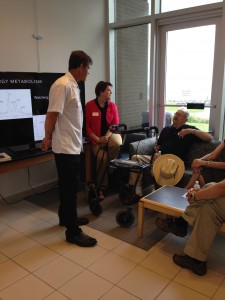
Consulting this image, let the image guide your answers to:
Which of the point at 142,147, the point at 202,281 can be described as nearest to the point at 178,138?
the point at 142,147

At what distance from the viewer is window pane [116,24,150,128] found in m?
4.38

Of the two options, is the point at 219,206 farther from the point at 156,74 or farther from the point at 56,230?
the point at 156,74

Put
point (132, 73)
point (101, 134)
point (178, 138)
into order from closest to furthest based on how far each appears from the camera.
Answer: point (178, 138) → point (101, 134) → point (132, 73)

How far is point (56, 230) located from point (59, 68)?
2229 millimetres

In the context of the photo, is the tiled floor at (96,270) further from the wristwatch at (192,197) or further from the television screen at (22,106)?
the television screen at (22,106)

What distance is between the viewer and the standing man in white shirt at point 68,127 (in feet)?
7.36

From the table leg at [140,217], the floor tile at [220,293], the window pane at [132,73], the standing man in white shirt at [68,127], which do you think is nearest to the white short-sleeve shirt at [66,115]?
the standing man in white shirt at [68,127]

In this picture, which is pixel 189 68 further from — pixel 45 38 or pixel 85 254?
pixel 85 254

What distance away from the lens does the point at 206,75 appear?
3809mm

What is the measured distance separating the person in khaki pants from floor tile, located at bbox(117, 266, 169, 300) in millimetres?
1537

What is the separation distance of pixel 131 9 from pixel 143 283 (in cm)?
394

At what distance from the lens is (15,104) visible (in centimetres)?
311

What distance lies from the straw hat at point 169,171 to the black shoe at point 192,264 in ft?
3.13

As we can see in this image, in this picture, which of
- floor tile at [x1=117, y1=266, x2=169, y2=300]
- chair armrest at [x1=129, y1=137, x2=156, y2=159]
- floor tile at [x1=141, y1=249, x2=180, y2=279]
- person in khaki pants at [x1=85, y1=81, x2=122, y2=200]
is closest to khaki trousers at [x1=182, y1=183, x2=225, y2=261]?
floor tile at [x1=141, y1=249, x2=180, y2=279]
